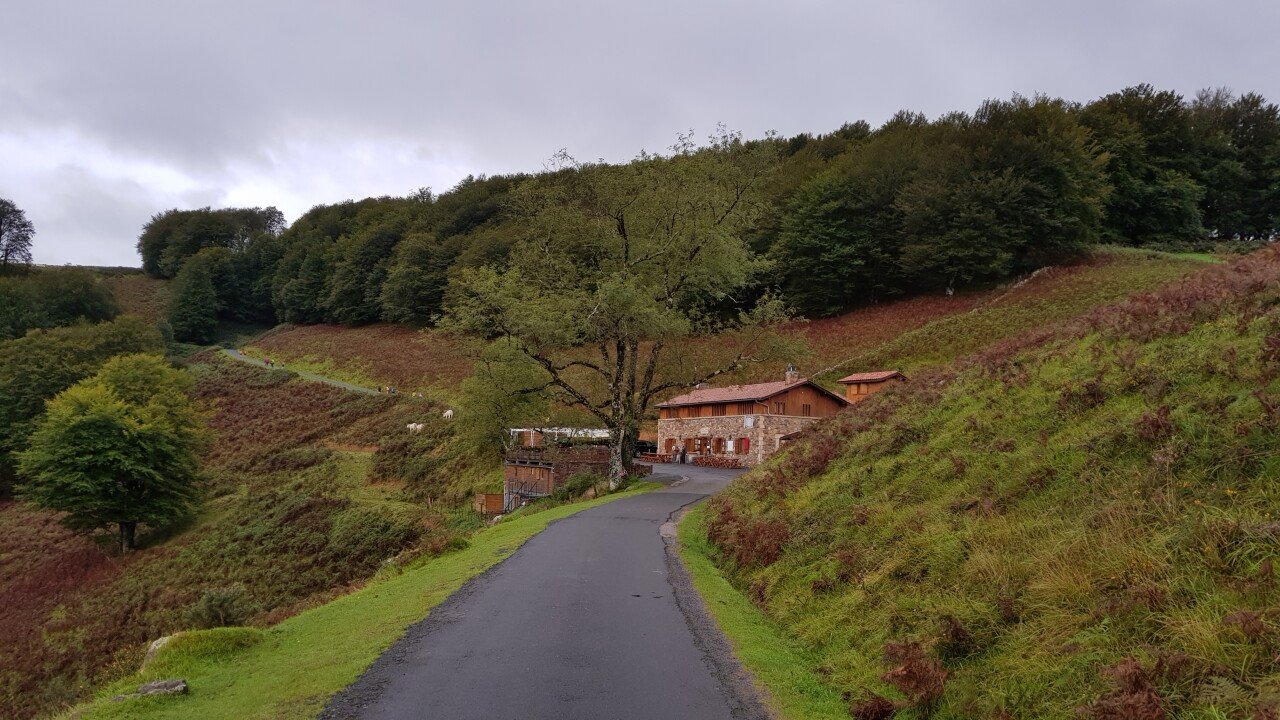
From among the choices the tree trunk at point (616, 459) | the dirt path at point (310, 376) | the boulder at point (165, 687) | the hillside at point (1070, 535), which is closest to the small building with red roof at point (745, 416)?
the tree trunk at point (616, 459)

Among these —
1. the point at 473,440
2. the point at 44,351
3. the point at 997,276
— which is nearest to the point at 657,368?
the point at 473,440

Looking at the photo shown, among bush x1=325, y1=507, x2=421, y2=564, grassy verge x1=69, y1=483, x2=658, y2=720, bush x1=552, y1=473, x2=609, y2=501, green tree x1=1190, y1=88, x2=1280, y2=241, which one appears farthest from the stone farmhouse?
green tree x1=1190, y1=88, x2=1280, y2=241

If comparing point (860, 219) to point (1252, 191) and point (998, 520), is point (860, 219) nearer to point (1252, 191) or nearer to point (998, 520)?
point (1252, 191)

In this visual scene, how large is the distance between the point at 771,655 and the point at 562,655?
2.73m

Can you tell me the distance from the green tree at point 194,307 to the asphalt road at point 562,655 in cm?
11609

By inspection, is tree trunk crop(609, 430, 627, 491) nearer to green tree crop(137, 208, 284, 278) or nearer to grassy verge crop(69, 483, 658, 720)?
grassy verge crop(69, 483, 658, 720)

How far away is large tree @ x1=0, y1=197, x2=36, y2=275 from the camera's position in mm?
117875

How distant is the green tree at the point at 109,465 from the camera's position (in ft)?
134

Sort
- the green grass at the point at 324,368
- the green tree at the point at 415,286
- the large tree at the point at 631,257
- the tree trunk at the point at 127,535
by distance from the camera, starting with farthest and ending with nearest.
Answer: the green tree at the point at 415,286 → the green grass at the point at 324,368 → the tree trunk at the point at 127,535 → the large tree at the point at 631,257

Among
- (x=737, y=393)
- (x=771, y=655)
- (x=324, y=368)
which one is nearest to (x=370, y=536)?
(x=737, y=393)

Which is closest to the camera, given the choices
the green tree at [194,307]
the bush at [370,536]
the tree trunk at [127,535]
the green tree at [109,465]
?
the bush at [370,536]

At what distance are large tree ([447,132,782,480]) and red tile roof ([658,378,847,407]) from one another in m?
11.6

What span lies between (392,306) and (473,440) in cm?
5184

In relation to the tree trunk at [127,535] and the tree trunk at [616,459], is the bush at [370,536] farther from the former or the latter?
the tree trunk at [127,535]
